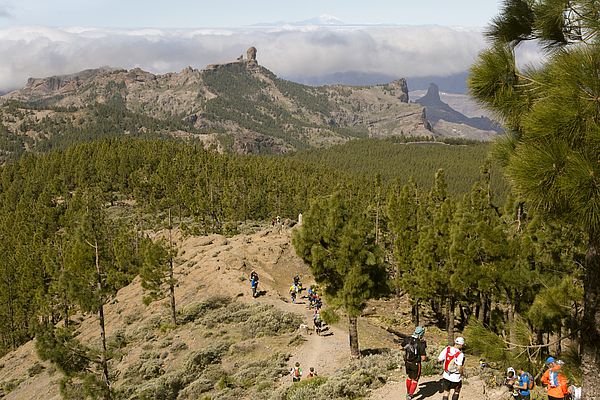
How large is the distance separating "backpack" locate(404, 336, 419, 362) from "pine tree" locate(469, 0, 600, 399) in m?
5.33

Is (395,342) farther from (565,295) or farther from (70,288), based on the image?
(565,295)

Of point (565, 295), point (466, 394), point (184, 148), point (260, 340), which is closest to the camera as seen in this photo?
point (565, 295)

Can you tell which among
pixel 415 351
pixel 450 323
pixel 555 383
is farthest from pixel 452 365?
pixel 450 323

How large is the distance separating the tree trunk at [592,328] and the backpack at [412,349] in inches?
210

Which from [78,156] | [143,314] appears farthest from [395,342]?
[78,156]

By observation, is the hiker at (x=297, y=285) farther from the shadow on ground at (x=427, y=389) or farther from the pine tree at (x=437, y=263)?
the shadow on ground at (x=427, y=389)

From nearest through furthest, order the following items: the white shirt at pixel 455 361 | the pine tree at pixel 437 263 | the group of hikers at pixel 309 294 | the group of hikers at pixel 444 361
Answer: the white shirt at pixel 455 361, the group of hikers at pixel 444 361, the pine tree at pixel 437 263, the group of hikers at pixel 309 294

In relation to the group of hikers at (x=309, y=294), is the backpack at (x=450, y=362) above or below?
above

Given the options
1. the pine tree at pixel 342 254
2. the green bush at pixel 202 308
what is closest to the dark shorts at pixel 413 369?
the pine tree at pixel 342 254

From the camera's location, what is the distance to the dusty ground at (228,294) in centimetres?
3152

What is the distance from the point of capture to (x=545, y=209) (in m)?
6.68

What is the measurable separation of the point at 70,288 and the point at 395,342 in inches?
853

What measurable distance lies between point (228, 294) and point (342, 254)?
2281 centimetres

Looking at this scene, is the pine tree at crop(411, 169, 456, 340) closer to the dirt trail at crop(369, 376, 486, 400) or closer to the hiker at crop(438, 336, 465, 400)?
the dirt trail at crop(369, 376, 486, 400)
